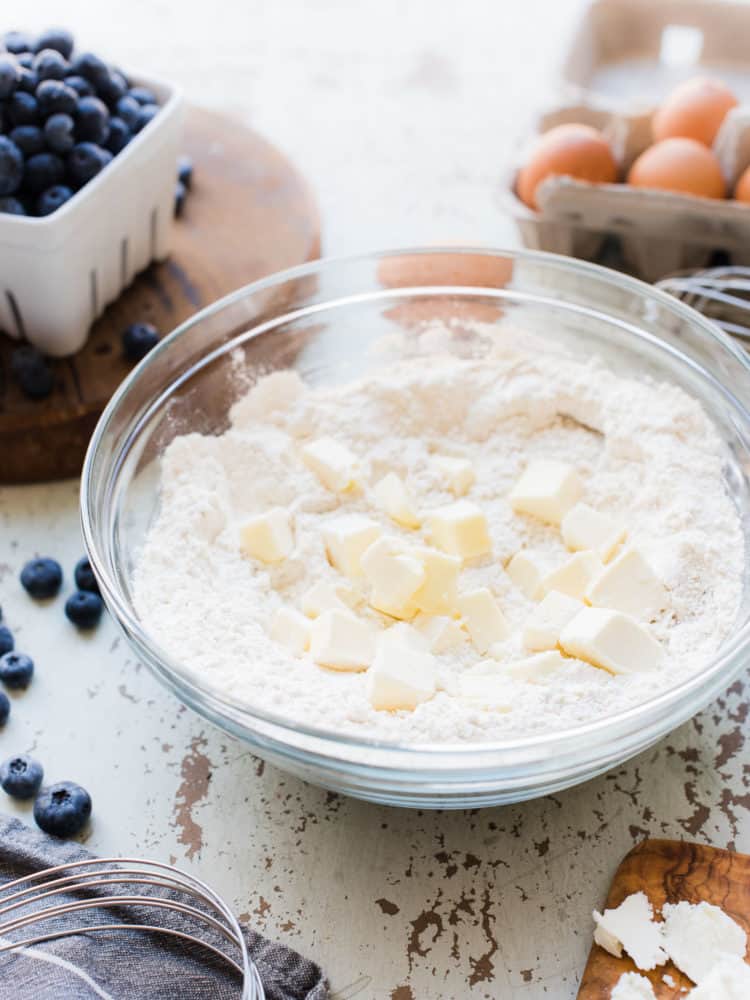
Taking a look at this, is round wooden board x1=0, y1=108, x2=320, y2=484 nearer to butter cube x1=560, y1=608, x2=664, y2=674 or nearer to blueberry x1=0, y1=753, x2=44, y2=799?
blueberry x1=0, y1=753, x2=44, y2=799

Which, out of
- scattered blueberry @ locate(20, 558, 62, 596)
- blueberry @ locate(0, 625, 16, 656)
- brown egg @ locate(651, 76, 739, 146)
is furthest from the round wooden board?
brown egg @ locate(651, 76, 739, 146)

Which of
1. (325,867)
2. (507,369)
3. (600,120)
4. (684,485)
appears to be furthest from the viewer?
(600,120)

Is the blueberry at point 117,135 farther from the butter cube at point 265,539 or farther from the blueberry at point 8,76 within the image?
the butter cube at point 265,539

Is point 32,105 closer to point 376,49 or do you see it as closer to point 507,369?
point 507,369

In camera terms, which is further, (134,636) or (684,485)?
(684,485)

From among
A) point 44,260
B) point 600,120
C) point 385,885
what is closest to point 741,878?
point 385,885

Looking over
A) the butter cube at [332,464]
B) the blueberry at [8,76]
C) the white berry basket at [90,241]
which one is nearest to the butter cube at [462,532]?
the butter cube at [332,464]

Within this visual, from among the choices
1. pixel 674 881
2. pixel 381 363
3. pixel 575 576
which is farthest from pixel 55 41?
pixel 674 881
